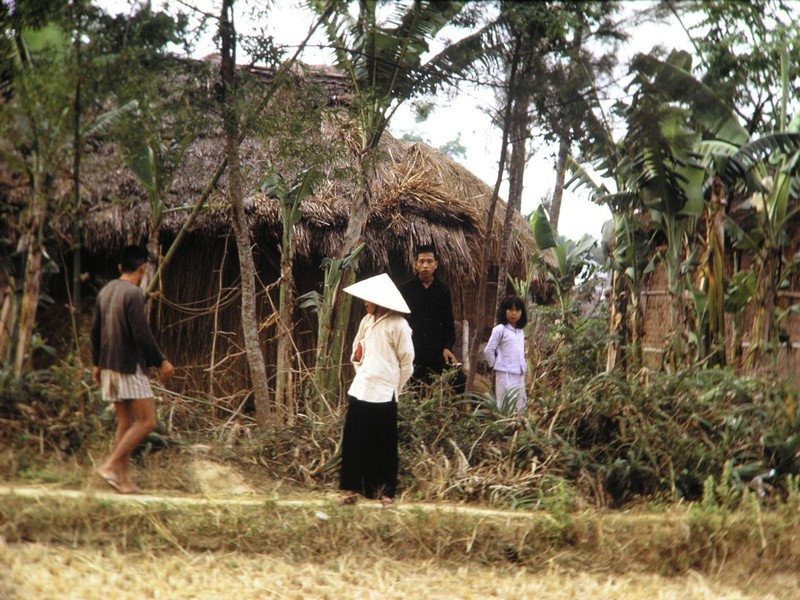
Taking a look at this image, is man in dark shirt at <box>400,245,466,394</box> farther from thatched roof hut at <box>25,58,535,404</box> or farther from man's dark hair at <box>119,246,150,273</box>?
man's dark hair at <box>119,246,150,273</box>

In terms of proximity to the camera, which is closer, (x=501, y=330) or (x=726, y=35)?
(x=501, y=330)

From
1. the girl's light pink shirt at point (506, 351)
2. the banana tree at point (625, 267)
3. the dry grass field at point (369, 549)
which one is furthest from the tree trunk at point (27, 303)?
the banana tree at point (625, 267)

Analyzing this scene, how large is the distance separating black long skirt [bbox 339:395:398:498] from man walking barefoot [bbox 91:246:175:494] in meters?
1.26

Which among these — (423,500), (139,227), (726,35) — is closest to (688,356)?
(423,500)

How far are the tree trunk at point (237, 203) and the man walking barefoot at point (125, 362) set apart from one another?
1363mm

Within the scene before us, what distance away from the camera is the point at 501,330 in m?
7.84

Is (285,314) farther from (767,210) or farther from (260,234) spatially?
(767,210)

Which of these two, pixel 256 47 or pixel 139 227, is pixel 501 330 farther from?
pixel 139 227

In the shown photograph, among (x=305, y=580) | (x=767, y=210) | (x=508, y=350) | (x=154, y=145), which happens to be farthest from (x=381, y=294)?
(x=767, y=210)

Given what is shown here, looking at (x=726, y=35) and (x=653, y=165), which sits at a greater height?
(x=726, y=35)

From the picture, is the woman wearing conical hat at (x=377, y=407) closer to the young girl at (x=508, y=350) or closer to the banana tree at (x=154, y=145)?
the banana tree at (x=154, y=145)

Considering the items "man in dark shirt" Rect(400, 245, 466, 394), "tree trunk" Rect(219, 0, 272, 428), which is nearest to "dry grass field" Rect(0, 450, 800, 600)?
"tree trunk" Rect(219, 0, 272, 428)

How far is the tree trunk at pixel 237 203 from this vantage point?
→ 20.4 feet

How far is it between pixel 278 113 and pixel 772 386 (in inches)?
164
